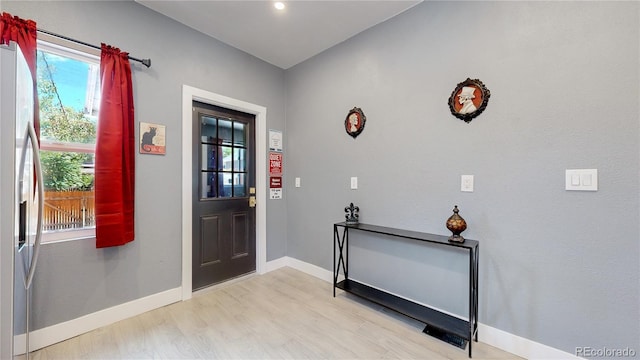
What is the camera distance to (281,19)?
2400mm

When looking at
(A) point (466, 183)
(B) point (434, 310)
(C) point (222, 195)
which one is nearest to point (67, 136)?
(C) point (222, 195)

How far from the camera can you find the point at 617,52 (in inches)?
56.2

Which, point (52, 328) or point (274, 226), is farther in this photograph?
point (274, 226)

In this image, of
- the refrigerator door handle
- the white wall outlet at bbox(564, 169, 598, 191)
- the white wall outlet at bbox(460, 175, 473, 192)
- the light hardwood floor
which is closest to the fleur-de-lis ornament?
the light hardwood floor

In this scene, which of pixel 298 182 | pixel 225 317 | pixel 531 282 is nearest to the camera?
pixel 531 282

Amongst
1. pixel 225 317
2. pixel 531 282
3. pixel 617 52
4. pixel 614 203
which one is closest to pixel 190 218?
pixel 225 317

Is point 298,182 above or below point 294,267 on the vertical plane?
above

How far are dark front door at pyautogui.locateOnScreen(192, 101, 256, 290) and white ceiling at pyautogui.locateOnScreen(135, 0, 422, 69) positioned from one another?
807 millimetres

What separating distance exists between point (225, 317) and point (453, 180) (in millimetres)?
2286

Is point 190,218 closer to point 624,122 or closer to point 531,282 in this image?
point 531,282

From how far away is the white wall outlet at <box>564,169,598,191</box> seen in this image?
4.88 ft

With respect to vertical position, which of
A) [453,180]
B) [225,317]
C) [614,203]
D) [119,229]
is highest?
[453,180]

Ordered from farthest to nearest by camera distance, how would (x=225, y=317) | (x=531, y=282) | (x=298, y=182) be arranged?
(x=298, y=182)
(x=225, y=317)
(x=531, y=282)

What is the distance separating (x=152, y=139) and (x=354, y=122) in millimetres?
1993
